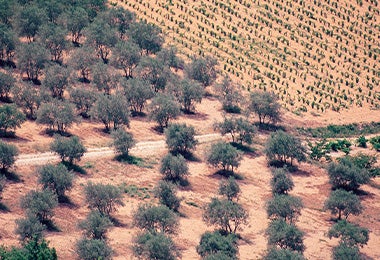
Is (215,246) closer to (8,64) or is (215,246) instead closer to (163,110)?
(163,110)

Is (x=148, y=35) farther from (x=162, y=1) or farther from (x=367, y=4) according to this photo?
(x=367, y=4)

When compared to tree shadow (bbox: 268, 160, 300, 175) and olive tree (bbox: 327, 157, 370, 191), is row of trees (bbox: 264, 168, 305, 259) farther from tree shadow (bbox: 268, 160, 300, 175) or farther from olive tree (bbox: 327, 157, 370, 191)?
olive tree (bbox: 327, 157, 370, 191)

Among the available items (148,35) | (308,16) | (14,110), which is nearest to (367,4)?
(308,16)

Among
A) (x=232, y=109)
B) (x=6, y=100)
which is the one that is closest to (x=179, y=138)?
(x=232, y=109)

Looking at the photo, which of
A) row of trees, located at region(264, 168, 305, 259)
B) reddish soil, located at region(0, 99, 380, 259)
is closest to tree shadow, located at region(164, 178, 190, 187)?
reddish soil, located at region(0, 99, 380, 259)

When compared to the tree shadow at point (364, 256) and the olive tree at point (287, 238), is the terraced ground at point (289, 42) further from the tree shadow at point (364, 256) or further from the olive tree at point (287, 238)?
the olive tree at point (287, 238)

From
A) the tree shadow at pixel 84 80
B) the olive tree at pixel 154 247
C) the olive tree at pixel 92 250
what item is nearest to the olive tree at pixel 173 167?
the olive tree at pixel 154 247
